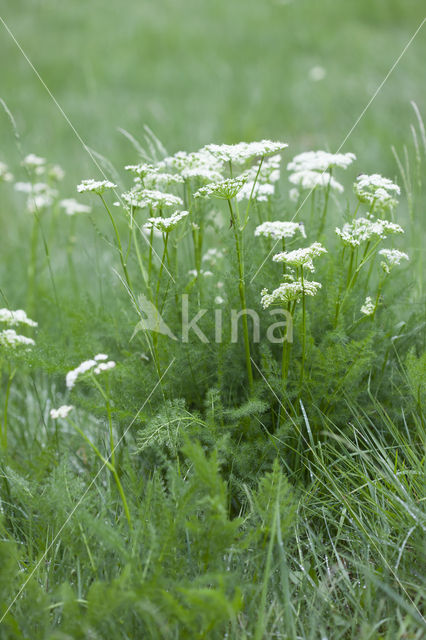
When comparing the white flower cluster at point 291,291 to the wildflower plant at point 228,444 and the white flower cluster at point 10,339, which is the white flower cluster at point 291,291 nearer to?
the wildflower plant at point 228,444

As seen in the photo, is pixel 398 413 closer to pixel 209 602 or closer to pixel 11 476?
pixel 209 602

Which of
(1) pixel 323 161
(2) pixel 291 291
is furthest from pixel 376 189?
(2) pixel 291 291

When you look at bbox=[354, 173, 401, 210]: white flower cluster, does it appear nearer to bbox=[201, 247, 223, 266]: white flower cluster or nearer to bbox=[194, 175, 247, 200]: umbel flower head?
bbox=[194, 175, 247, 200]: umbel flower head

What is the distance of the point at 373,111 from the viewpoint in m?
5.80

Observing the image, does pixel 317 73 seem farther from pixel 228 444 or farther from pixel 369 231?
pixel 228 444

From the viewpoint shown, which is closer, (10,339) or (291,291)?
(291,291)

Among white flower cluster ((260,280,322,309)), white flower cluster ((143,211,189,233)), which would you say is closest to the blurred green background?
white flower cluster ((143,211,189,233))

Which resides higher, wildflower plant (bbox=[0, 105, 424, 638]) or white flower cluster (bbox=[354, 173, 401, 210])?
white flower cluster (bbox=[354, 173, 401, 210])

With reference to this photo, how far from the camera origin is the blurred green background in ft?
18.4

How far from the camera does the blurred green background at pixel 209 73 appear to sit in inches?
221

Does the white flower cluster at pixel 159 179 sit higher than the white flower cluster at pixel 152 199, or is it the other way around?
the white flower cluster at pixel 159 179

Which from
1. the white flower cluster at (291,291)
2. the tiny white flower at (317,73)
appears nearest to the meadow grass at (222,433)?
the white flower cluster at (291,291)

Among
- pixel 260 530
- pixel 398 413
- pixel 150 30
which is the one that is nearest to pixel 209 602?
pixel 260 530

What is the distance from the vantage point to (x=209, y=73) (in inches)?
301
